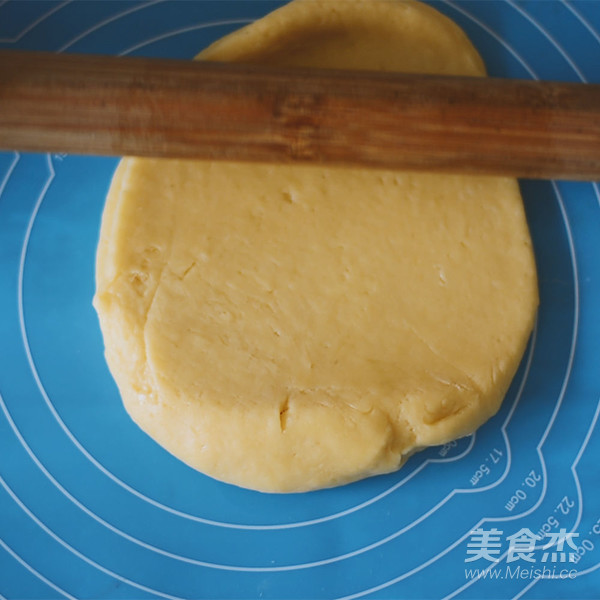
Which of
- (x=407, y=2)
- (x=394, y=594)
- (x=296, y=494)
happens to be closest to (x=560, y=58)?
(x=407, y=2)

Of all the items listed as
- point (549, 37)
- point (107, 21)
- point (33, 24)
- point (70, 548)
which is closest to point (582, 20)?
point (549, 37)

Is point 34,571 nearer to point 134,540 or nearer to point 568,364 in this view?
point 134,540

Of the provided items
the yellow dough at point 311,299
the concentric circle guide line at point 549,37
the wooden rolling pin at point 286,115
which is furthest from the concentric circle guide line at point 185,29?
the concentric circle guide line at point 549,37

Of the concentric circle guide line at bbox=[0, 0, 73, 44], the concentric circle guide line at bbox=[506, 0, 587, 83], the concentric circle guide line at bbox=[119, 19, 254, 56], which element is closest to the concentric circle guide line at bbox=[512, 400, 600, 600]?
the concentric circle guide line at bbox=[506, 0, 587, 83]

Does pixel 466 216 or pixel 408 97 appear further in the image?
pixel 466 216

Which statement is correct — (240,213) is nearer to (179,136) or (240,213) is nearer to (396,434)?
(179,136)
